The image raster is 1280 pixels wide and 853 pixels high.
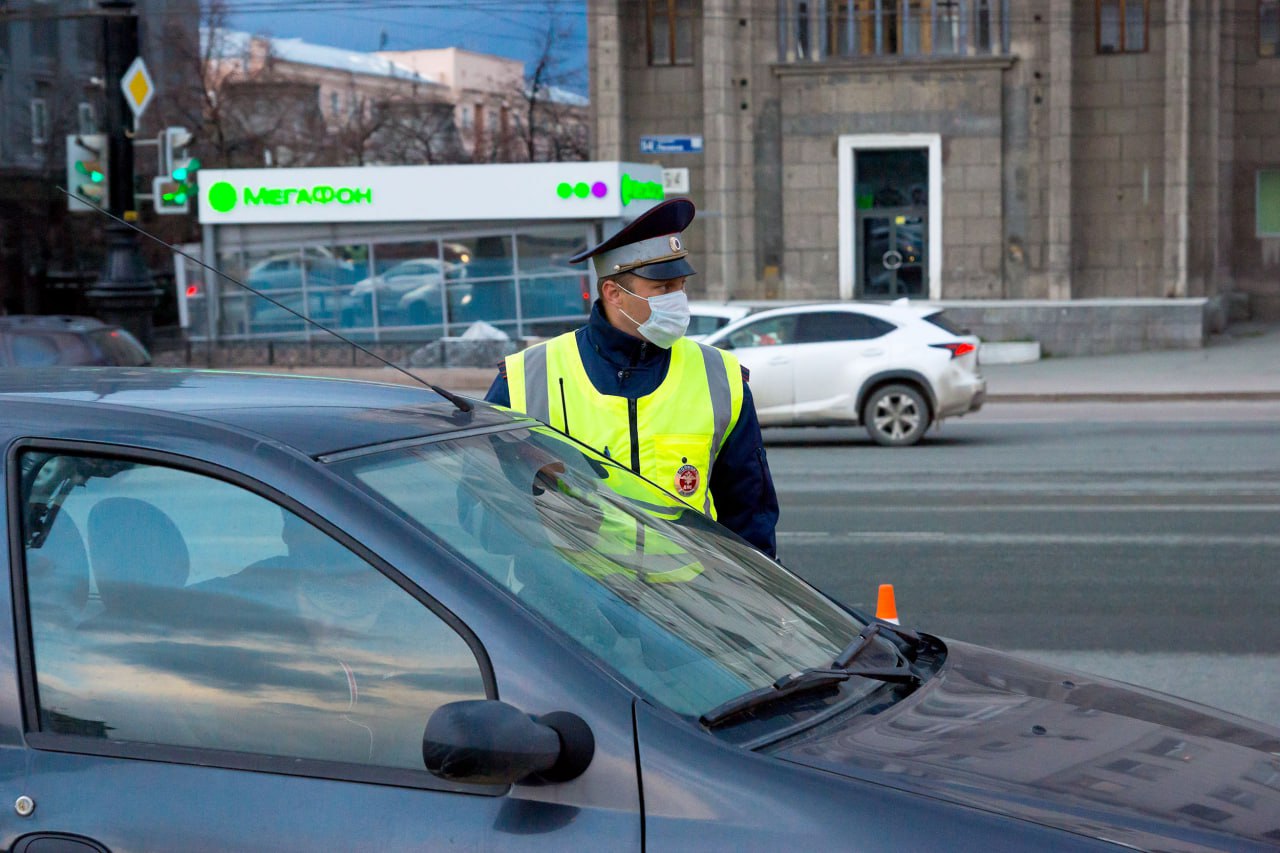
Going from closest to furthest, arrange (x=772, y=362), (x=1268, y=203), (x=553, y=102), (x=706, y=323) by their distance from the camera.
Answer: (x=772, y=362)
(x=706, y=323)
(x=1268, y=203)
(x=553, y=102)

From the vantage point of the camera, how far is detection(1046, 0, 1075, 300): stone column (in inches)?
1204

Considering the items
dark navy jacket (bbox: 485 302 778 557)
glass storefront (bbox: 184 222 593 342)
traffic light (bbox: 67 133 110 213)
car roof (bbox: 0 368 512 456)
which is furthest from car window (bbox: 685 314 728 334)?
car roof (bbox: 0 368 512 456)

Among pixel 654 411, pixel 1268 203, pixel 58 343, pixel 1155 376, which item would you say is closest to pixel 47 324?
pixel 58 343

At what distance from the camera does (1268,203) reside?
34.1 metres

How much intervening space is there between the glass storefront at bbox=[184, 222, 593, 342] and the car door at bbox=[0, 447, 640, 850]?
2384 centimetres

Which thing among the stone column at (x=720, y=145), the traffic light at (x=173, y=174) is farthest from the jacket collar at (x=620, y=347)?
the stone column at (x=720, y=145)

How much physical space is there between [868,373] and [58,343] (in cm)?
793

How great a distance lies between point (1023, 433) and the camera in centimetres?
1681

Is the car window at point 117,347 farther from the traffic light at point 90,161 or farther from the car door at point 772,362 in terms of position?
the car door at point 772,362

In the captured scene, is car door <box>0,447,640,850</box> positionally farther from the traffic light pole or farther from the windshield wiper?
the traffic light pole

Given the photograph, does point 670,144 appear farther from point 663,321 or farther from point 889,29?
→ point 663,321

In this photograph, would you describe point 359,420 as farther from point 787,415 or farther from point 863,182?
point 863,182

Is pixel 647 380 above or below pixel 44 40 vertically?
below

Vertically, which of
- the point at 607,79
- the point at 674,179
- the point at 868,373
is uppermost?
the point at 607,79
